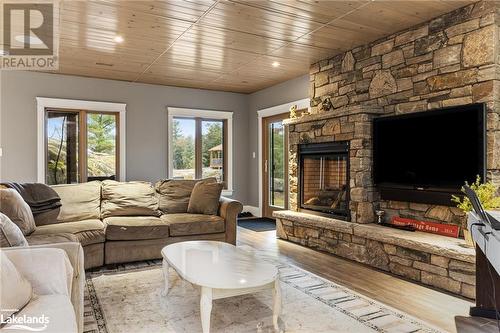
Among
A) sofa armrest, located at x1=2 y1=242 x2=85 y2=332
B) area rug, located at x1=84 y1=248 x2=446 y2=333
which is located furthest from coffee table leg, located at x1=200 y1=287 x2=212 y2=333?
sofa armrest, located at x1=2 y1=242 x2=85 y2=332

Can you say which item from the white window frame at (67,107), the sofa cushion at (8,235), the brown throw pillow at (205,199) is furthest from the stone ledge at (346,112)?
the sofa cushion at (8,235)

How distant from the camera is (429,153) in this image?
3.55 meters

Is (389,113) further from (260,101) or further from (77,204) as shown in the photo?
(77,204)

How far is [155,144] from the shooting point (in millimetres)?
6449

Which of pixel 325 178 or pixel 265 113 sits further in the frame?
pixel 265 113

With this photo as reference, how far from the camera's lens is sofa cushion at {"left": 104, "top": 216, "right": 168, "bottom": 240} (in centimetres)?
378

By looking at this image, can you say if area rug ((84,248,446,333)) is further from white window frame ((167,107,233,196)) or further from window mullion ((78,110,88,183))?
white window frame ((167,107,233,196))

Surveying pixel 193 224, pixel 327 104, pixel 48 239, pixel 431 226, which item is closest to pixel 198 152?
pixel 193 224

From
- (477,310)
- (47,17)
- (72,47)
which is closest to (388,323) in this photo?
(477,310)

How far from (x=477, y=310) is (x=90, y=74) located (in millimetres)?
5845

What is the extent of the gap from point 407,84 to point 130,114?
456 cm

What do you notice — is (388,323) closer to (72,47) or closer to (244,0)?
(244,0)

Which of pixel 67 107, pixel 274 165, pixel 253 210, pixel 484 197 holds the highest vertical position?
pixel 67 107

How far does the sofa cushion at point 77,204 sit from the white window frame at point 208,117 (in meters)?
2.19
